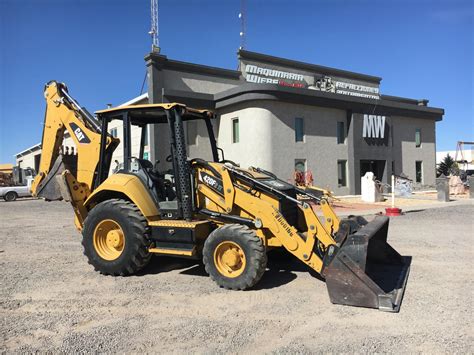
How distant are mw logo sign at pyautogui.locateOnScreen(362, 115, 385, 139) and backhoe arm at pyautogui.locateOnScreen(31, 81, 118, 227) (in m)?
21.6

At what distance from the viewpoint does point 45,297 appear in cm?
551

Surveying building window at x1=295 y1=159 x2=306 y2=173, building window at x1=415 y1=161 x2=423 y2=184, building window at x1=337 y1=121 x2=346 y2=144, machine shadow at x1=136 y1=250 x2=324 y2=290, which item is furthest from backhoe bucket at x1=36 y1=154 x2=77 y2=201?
building window at x1=415 y1=161 x2=423 y2=184

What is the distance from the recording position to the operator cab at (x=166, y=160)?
6.15 metres

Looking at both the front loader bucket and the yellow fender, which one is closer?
the front loader bucket

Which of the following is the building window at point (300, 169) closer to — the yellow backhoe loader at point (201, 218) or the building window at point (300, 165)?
the building window at point (300, 165)

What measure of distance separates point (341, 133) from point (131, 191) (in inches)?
840

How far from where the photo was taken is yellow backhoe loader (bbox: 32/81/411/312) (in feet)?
17.6

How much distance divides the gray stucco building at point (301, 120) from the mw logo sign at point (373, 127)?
0.21 feet

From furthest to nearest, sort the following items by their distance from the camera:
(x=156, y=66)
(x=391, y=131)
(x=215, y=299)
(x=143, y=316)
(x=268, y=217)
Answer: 1. (x=391, y=131)
2. (x=156, y=66)
3. (x=268, y=217)
4. (x=215, y=299)
5. (x=143, y=316)

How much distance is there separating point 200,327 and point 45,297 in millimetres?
2458

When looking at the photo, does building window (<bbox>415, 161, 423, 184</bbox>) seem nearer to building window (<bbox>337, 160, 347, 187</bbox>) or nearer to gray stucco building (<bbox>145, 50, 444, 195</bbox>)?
gray stucco building (<bbox>145, 50, 444, 195</bbox>)

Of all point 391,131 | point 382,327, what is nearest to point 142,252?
point 382,327

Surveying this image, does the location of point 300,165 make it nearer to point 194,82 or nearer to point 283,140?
point 283,140

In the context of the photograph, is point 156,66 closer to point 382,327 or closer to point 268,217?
point 268,217
